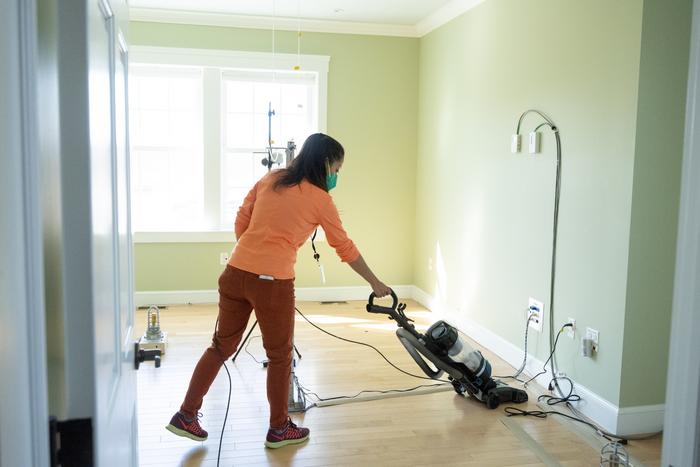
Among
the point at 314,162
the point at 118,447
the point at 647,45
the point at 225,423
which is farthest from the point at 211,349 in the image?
the point at 647,45

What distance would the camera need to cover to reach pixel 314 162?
263 cm

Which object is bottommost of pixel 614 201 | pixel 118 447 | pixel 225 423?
pixel 225 423

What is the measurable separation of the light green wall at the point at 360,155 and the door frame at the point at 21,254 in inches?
203

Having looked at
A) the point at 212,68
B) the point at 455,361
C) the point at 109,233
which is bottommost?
the point at 455,361

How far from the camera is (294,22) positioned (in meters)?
5.55

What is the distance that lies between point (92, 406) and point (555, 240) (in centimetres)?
314

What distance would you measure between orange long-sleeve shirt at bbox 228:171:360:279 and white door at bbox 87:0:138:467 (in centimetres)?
128

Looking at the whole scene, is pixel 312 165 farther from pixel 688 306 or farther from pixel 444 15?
pixel 444 15

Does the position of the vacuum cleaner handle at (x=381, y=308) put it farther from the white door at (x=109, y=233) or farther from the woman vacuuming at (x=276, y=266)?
the white door at (x=109, y=233)

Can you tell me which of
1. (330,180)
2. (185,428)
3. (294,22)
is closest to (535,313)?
(330,180)

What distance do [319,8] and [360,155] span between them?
146cm

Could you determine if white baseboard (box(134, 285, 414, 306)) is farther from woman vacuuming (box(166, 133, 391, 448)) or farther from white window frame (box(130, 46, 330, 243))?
woman vacuuming (box(166, 133, 391, 448))

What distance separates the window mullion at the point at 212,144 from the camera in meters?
5.49

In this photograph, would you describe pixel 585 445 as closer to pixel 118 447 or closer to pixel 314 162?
pixel 314 162
